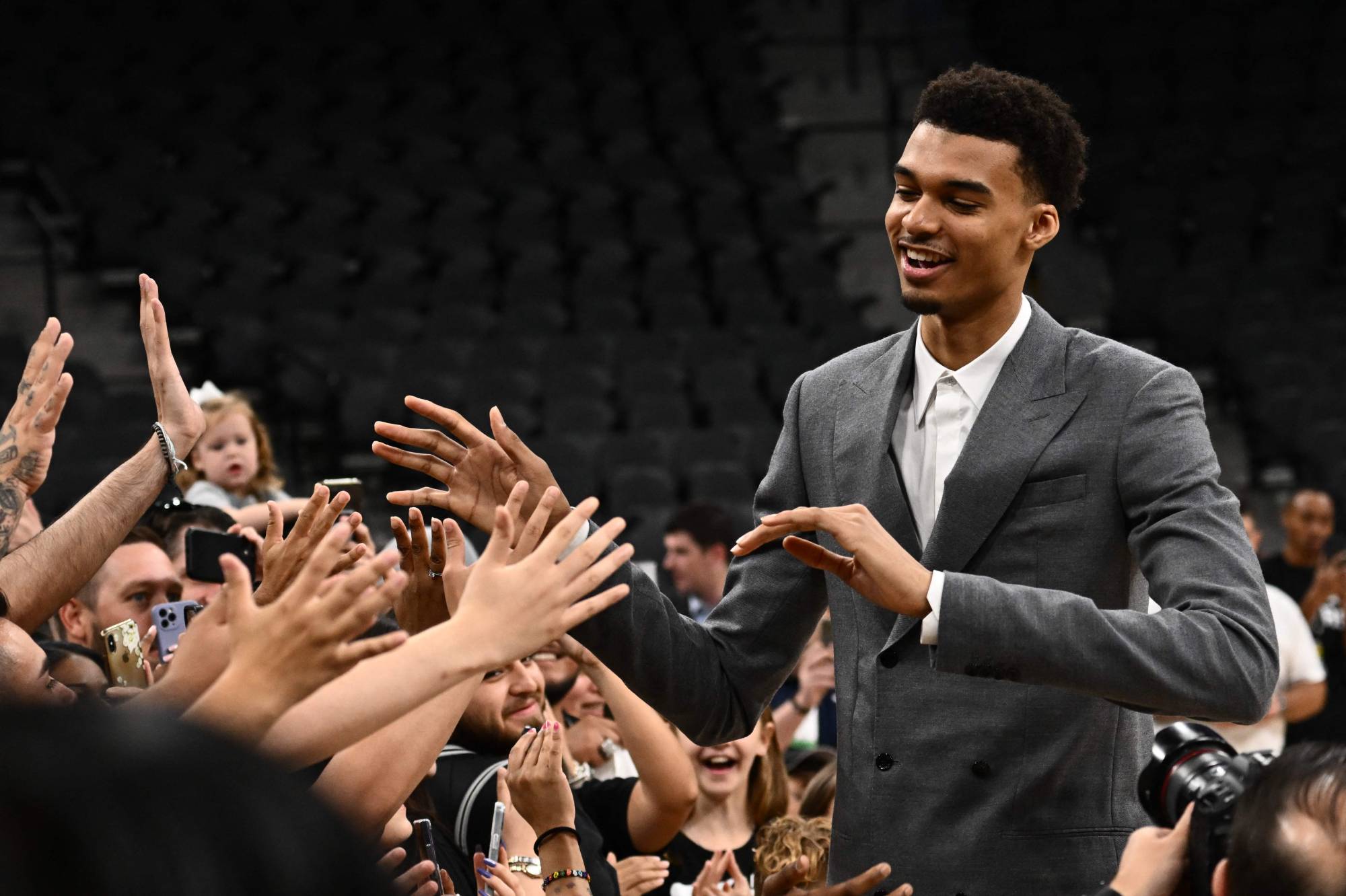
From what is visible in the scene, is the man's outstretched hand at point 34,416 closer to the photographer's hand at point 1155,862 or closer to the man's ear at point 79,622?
the man's ear at point 79,622

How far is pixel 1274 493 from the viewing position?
9453 mm

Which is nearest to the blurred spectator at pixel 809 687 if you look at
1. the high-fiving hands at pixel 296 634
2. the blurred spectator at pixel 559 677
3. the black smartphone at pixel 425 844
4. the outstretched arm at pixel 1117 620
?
the blurred spectator at pixel 559 677

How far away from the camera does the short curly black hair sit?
1.98 m

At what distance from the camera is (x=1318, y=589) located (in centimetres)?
580

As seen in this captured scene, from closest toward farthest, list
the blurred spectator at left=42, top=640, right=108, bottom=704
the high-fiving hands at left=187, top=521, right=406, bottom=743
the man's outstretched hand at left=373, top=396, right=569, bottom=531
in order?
the high-fiving hands at left=187, top=521, right=406, bottom=743
the man's outstretched hand at left=373, top=396, right=569, bottom=531
the blurred spectator at left=42, top=640, right=108, bottom=704

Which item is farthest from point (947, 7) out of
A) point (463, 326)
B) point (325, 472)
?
point (325, 472)

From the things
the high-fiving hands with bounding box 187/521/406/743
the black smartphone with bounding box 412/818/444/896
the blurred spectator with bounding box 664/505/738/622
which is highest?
the high-fiving hands with bounding box 187/521/406/743

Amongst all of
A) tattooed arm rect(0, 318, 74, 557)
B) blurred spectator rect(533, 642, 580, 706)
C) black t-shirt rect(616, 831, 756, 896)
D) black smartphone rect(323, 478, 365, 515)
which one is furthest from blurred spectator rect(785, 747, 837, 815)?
tattooed arm rect(0, 318, 74, 557)

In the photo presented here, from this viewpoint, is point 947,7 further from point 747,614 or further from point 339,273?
point 747,614

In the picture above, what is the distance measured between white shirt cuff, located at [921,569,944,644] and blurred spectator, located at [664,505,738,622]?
433 cm

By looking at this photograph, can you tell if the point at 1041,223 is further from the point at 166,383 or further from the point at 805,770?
the point at 805,770

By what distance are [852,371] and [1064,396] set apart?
32cm

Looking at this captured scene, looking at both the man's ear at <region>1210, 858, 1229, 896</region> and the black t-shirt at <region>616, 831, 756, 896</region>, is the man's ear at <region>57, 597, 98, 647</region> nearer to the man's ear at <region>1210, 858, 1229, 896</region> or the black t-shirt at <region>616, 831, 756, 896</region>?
the black t-shirt at <region>616, 831, 756, 896</region>

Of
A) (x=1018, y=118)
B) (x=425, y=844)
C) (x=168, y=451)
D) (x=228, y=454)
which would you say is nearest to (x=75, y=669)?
(x=168, y=451)
